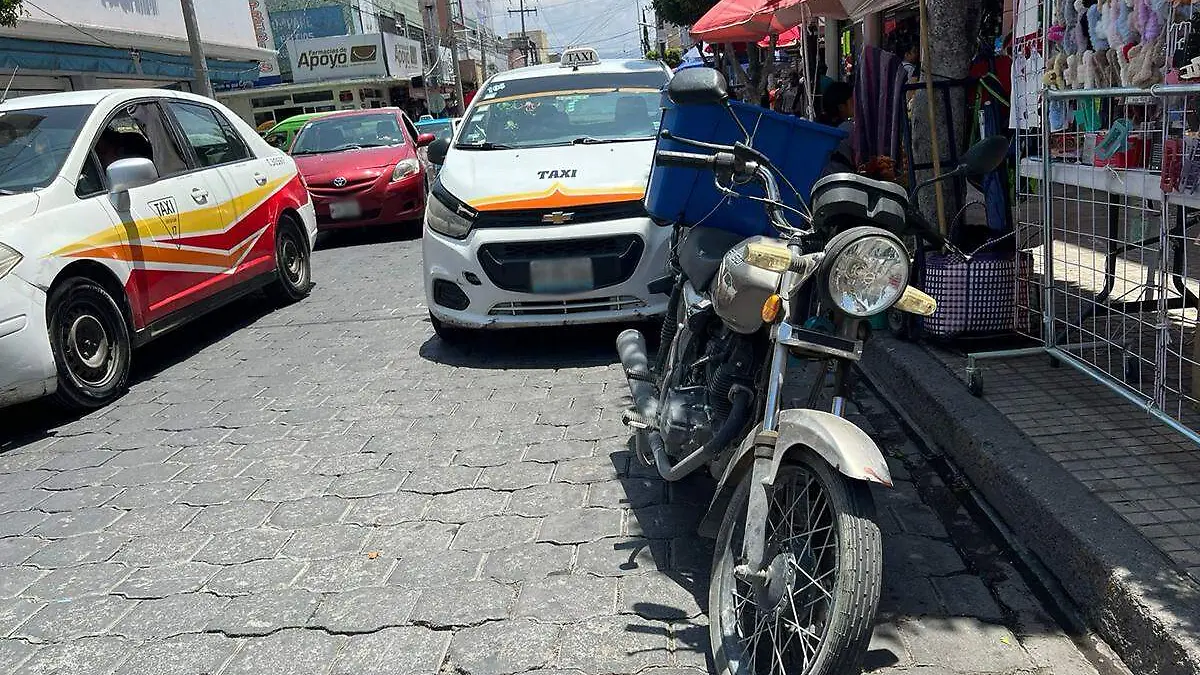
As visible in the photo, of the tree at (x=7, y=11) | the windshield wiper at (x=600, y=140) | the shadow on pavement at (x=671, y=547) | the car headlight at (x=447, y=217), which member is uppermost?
the tree at (x=7, y=11)

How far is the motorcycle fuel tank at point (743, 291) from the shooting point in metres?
2.86

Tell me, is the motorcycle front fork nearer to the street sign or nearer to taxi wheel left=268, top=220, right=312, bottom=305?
taxi wheel left=268, top=220, right=312, bottom=305

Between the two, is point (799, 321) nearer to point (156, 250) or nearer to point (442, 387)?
point (442, 387)

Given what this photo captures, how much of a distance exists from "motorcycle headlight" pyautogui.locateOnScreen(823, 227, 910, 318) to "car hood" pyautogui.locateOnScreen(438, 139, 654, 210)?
11.1 feet

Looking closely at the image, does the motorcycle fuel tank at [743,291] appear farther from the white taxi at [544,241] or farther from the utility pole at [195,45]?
the utility pole at [195,45]

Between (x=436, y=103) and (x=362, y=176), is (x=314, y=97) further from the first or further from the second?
(x=362, y=176)

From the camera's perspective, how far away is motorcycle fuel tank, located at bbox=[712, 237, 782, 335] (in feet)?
9.39

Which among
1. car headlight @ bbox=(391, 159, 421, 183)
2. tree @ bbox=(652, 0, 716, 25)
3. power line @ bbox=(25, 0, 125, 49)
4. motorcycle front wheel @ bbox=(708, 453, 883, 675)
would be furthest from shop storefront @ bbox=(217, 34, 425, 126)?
motorcycle front wheel @ bbox=(708, 453, 883, 675)

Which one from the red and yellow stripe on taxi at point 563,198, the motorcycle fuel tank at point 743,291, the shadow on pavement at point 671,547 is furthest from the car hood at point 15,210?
the motorcycle fuel tank at point 743,291

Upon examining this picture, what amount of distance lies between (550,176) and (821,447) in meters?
3.93

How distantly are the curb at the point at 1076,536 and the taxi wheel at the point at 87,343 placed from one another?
14.7 feet

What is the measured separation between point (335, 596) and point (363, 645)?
1.19 ft

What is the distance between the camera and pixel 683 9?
993 inches

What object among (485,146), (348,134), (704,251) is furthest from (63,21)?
(704,251)
